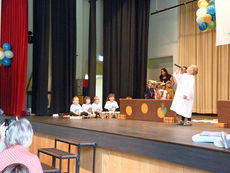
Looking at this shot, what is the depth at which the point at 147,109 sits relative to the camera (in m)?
6.48

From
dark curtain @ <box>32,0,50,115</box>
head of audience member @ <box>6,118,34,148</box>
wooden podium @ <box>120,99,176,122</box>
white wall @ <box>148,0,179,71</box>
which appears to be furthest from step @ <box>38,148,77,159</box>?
white wall @ <box>148,0,179,71</box>

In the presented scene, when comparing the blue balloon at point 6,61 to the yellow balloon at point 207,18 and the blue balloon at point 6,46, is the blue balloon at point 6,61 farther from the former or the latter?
the yellow balloon at point 207,18

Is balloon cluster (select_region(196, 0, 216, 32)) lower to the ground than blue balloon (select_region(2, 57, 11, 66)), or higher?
higher

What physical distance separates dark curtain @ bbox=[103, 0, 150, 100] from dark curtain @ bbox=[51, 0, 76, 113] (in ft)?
4.55

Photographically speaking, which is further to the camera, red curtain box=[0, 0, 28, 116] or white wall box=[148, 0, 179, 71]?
white wall box=[148, 0, 179, 71]

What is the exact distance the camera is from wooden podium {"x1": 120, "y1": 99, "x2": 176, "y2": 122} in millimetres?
6109

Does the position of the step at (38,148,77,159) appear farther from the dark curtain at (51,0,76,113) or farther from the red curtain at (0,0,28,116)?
the dark curtain at (51,0,76,113)

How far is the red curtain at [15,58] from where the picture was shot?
760cm

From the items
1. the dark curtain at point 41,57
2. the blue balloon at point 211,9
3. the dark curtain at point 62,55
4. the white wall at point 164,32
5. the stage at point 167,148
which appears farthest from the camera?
the white wall at point 164,32

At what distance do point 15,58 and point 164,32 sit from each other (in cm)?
535

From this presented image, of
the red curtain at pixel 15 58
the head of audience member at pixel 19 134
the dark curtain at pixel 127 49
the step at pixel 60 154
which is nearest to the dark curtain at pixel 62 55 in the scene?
the red curtain at pixel 15 58

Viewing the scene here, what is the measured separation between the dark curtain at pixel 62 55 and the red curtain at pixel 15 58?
121cm

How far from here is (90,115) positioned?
7246 millimetres

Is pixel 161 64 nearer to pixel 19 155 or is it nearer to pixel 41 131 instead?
pixel 41 131
